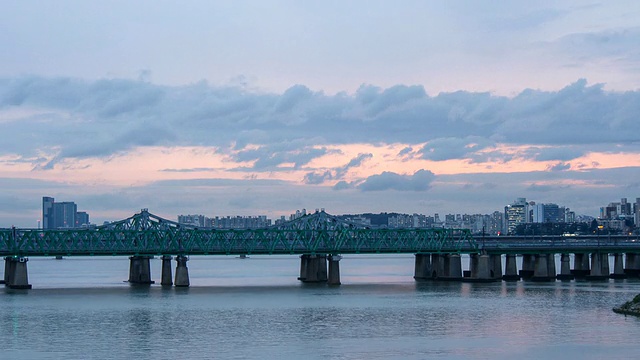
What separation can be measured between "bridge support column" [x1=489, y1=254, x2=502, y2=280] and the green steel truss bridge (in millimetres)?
3763

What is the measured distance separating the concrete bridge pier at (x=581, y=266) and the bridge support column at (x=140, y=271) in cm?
6433

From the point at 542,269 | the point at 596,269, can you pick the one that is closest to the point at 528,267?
the point at 542,269

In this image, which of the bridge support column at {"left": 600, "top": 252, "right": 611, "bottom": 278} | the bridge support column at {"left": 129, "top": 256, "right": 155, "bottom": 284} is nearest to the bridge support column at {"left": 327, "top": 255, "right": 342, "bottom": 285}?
the bridge support column at {"left": 129, "top": 256, "right": 155, "bottom": 284}

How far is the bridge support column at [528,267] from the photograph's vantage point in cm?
16675

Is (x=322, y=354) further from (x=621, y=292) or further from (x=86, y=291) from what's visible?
(x=86, y=291)

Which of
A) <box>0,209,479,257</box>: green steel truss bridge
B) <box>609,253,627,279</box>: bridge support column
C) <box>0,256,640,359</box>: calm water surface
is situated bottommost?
<box>0,256,640,359</box>: calm water surface

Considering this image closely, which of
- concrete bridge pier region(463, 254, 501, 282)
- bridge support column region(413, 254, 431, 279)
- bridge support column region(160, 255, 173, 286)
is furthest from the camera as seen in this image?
bridge support column region(413, 254, 431, 279)

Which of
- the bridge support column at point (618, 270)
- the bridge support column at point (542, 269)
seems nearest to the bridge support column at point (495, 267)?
the bridge support column at point (542, 269)

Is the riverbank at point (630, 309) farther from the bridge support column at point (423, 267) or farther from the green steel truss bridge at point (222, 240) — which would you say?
the bridge support column at point (423, 267)

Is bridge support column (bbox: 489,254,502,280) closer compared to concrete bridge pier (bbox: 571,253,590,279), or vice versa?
bridge support column (bbox: 489,254,502,280)

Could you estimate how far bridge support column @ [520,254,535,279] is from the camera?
166750 millimetres

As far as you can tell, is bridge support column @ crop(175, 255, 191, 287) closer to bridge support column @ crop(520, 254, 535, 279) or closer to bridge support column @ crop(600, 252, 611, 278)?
bridge support column @ crop(520, 254, 535, 279)

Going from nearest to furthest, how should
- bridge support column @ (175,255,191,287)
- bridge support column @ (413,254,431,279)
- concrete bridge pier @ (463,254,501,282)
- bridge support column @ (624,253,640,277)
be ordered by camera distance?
bridge support column @ (175,255,191,287)
concrete bridge pier @ (463,254,501,282)
bridge support column @ (413,254,431,279)
bridge support column @ (624,253,640,277)

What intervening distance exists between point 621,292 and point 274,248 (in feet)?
153
